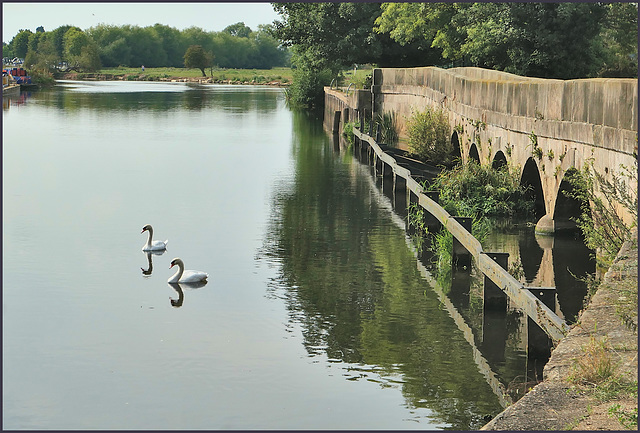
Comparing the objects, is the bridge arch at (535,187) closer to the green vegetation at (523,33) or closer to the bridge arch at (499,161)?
the bridge arch at (499,161)

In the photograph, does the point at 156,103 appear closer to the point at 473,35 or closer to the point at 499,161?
the point at 473,35

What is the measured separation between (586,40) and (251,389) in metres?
26.5

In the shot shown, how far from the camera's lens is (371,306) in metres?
12.9

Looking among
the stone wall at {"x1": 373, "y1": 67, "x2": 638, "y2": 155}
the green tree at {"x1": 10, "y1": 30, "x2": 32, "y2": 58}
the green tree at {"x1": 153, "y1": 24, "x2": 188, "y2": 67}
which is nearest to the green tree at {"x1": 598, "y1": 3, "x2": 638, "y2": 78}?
the stone wall at {"x1": 373, "y1": 67, "x2": 638, "y2": 155}

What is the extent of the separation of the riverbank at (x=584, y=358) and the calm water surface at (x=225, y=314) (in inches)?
69.7

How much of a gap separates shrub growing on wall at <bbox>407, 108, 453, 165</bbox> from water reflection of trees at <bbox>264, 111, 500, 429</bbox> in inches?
162

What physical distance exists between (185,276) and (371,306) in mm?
2925

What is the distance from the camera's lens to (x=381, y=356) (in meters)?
10.8

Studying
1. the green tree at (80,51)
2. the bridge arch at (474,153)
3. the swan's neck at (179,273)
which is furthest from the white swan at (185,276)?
the green tree at (80,51)

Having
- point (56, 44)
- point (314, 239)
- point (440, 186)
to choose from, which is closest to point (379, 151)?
point (440, 186)

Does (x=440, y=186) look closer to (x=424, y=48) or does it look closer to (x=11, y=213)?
(x=11, y=213)

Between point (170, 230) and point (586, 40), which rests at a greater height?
point (586, 40)

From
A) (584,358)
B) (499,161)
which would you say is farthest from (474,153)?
(584,358)

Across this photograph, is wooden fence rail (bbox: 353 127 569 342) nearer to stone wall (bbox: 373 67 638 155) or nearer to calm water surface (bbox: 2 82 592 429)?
calm water surface (bbox: 2 82 592 429)
